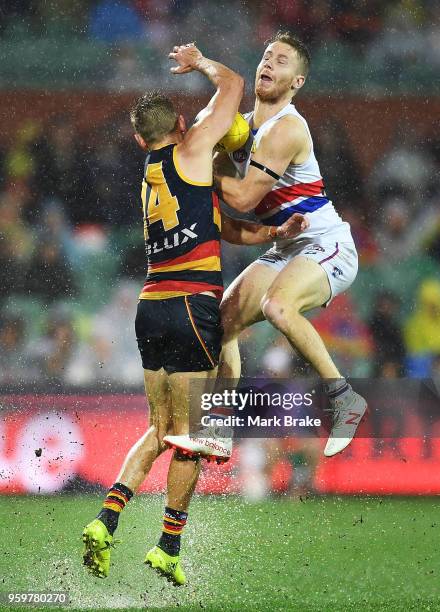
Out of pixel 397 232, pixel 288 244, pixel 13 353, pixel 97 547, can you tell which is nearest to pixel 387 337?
pixel 397 232

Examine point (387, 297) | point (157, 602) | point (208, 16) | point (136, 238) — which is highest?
point (208, 16)

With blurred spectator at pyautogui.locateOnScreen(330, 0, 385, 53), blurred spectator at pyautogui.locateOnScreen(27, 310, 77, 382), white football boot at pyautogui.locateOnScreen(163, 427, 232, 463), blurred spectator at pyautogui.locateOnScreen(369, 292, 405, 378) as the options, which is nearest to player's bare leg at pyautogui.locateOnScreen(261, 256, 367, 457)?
white football boot at pyautogui.locateOnScreen(163, 427, 232, 463)

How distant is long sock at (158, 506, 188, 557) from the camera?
17.4ft

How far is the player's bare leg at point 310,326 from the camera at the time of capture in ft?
17.0

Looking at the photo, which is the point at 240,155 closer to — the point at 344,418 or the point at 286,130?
the point at 286,130

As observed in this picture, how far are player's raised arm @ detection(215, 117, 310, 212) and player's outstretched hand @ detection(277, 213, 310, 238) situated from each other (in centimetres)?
20

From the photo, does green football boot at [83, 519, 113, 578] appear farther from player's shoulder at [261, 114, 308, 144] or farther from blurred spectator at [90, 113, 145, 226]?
blurred spectator at [90, 113, 145, 226]

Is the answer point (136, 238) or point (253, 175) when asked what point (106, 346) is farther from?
point (253, 175)

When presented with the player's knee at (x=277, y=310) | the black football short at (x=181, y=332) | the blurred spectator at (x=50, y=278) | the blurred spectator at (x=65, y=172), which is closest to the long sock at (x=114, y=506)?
the black football short at (x=181, y=332)

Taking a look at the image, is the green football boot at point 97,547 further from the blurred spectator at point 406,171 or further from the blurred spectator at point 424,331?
the blurred spectator at point 406,171

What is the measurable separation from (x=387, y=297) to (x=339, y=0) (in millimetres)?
3639

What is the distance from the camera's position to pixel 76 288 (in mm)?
10445

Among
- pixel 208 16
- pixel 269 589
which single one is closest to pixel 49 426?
pixel 269 589

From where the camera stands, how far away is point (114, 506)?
16.9 ft
